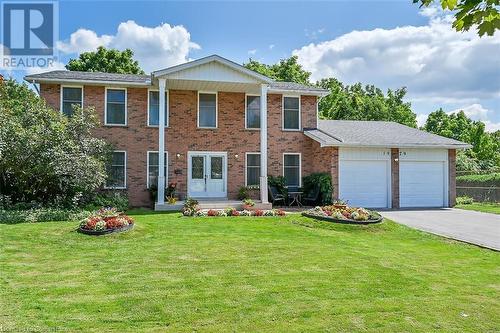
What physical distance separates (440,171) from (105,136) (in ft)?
50.4

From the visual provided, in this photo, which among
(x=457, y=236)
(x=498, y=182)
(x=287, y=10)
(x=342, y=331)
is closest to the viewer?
(x=342, y=331)

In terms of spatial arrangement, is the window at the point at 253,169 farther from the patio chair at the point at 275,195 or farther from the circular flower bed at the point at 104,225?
the circular flower bed at the point at 104,225

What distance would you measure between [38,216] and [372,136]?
1433 cm

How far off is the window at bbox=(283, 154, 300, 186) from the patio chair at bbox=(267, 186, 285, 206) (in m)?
1.18

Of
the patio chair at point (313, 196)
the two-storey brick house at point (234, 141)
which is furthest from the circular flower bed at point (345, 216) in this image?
the patio chair at point (313, 196)

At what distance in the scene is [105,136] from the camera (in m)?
17.8

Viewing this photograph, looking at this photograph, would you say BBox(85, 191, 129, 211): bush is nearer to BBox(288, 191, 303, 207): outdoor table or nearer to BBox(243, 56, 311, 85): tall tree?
BBox(288, 191, 303, 207): outdoor table

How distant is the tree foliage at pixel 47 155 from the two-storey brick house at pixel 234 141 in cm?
198

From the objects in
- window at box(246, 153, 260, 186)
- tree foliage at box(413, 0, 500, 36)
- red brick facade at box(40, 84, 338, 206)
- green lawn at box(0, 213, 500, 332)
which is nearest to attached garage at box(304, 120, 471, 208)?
red brick facade at box(40, 84, 338, 206)

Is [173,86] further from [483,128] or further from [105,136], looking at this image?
[483,128]

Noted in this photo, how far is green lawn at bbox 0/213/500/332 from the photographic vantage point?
4945mm

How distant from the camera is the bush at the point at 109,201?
15.5m

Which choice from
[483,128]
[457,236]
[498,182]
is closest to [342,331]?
[457,236]

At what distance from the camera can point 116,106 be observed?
18047 mm
